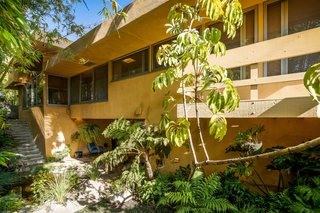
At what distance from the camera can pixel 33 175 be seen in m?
6.56

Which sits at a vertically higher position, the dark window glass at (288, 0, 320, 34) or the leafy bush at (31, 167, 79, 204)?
the dark window glass at (288, 0, 320, 34)

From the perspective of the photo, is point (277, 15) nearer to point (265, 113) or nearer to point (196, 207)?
point (265, 113)

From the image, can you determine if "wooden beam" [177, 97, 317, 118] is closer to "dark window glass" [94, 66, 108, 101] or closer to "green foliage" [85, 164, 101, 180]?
"green foliage" [85, 164, 101, 180]

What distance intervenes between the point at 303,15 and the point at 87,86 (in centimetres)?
793

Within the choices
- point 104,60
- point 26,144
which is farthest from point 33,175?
point 104,60

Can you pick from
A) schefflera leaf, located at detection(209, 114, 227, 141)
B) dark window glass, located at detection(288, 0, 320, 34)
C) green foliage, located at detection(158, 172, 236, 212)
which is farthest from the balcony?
green foliage, located at detection(158, 172, 236, 212)

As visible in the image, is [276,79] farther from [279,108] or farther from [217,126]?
[217,126]

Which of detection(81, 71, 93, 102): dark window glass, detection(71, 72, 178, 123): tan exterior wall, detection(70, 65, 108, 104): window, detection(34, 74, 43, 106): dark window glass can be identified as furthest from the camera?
detection(34, 74, 43, 106): dark window glass

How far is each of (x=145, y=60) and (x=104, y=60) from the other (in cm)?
212

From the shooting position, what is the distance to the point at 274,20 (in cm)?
356

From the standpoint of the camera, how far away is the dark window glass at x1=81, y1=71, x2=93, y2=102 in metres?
8.20

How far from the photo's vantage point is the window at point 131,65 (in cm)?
591

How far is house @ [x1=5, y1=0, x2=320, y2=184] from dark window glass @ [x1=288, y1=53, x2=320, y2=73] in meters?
0.01

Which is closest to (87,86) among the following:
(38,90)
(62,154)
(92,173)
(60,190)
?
(38,90)
